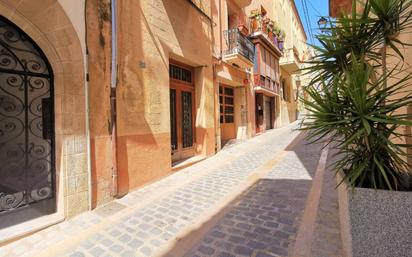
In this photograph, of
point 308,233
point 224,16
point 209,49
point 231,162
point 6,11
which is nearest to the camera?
point 308,233

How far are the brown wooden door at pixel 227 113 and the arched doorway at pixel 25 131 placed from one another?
288 inches

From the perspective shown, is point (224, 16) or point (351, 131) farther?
point (224, 16)

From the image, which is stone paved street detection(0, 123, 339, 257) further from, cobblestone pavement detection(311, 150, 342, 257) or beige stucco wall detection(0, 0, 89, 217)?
beige stucco wall detection(0, 0, 89, 217)

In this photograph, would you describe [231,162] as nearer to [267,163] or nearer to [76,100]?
[267,163]

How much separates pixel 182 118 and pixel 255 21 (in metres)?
8.56

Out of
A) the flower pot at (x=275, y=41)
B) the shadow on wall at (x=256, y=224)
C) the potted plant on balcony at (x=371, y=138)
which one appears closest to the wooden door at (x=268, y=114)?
the flower pot at (x=275, y=41)

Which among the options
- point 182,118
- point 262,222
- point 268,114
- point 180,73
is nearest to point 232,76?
point 180,73

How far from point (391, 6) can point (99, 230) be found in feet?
13.4

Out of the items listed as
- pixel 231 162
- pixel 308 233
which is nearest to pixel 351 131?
pixel 308 233

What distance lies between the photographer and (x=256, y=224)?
2977 mm

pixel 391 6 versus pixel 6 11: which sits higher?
pixel 6 11

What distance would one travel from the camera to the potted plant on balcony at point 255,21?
11.9 m

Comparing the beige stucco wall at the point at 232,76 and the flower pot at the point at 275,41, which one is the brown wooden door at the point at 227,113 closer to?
the beige stucco wall at the point at 232,76

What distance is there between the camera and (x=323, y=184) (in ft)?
14.1
